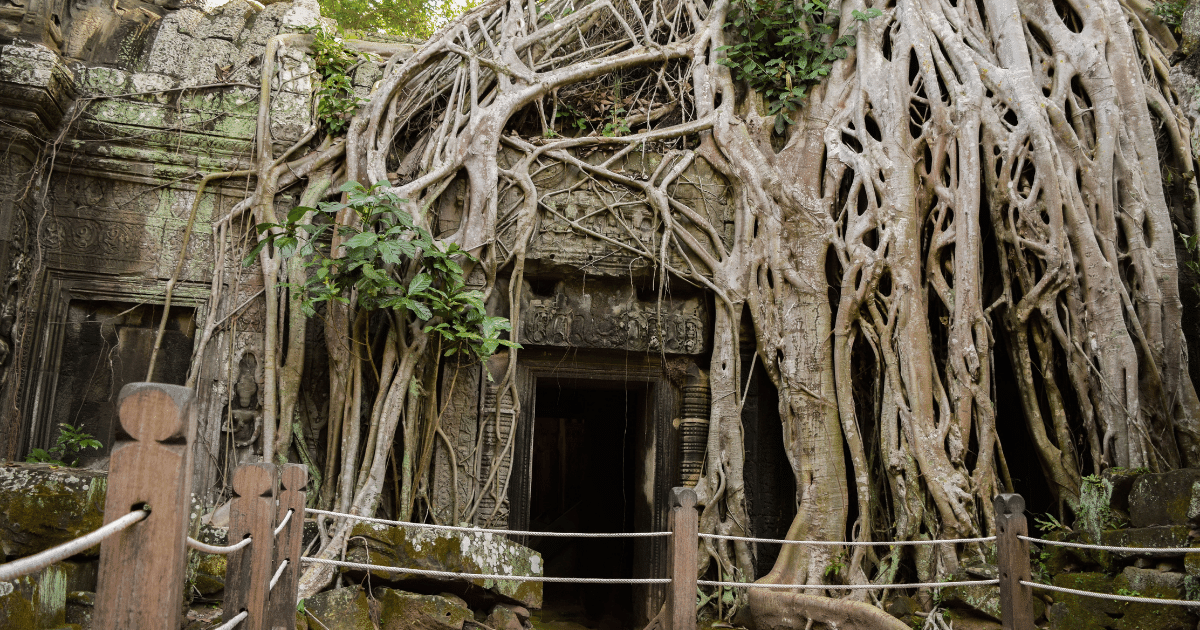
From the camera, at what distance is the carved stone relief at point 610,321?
5.36m

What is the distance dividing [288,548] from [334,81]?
11.6 feet

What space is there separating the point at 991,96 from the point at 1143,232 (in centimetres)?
115

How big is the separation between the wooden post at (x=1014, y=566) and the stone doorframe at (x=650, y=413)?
8.40ft

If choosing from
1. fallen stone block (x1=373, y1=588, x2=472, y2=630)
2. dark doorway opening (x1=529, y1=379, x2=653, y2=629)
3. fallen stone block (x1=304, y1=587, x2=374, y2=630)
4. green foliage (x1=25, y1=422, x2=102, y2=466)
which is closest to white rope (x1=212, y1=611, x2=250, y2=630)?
fallen stone block (x1=304, y1=587, x2=374, y2=630)

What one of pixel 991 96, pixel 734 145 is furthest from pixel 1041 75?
pixel 734 145

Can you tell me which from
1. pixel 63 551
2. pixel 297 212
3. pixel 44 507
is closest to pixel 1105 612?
pixel 63 551

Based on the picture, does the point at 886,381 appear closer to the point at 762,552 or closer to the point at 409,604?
the point at 762,552

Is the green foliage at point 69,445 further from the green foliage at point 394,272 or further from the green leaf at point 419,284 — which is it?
the green leaf at point 419,284

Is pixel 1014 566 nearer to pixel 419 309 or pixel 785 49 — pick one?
pixel 419 309

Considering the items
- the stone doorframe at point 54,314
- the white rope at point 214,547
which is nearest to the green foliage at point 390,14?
the stone doorframe at point 54,314

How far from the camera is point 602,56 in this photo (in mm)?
5766

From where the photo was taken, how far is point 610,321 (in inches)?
214

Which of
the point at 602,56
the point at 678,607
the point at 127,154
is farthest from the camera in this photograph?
the point at 602,56

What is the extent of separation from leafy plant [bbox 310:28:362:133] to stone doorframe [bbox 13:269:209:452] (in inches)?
50.8
